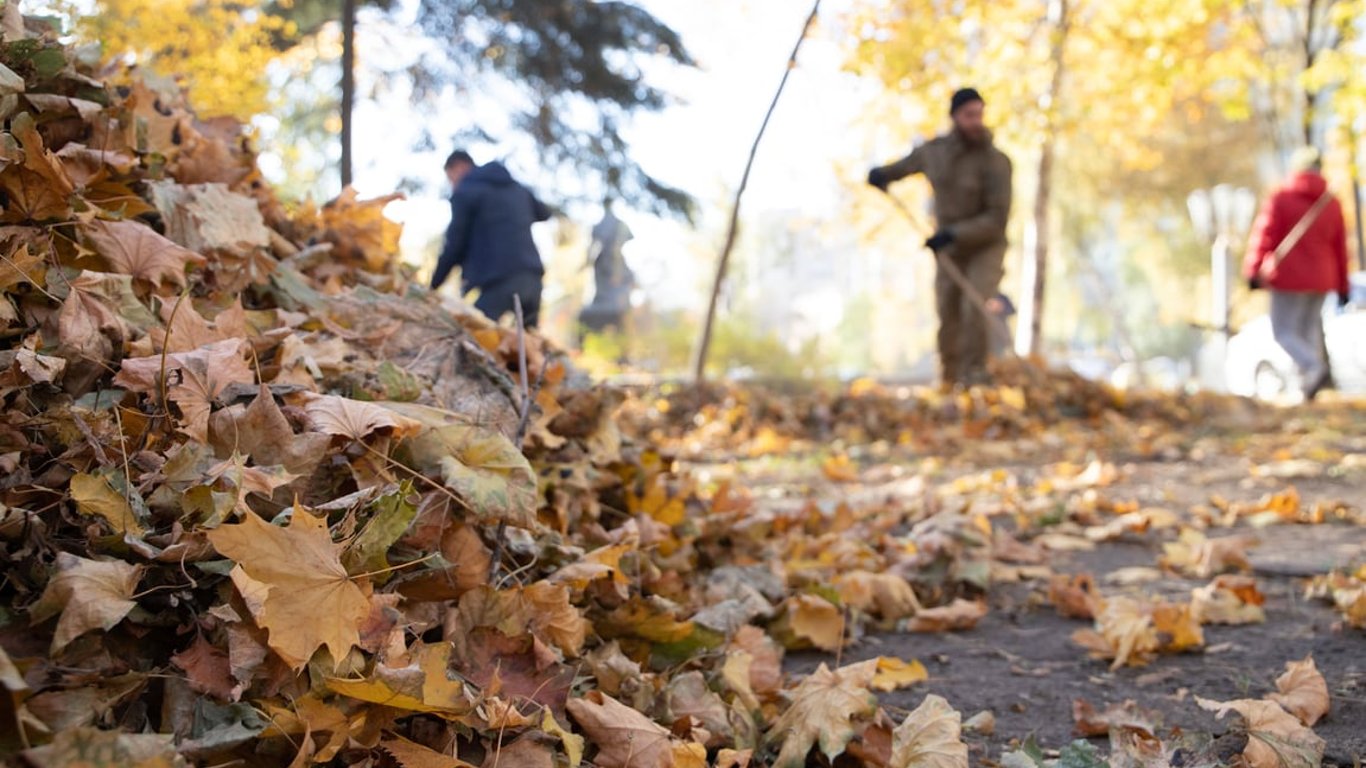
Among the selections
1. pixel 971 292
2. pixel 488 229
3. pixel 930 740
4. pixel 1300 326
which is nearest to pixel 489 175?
pixel 488 229

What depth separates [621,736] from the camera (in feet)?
4.91

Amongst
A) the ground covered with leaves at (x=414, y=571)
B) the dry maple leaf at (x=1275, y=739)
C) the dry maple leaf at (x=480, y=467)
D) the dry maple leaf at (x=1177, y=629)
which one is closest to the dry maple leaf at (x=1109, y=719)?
the ground covered with leaves at (x=414, y=571)

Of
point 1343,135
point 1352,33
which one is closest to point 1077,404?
point 1352,33

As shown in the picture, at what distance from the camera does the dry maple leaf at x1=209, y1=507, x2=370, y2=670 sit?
48.4 inches

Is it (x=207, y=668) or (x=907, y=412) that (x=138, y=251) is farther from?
(x=907, y=412)

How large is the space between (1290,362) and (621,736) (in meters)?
13.3

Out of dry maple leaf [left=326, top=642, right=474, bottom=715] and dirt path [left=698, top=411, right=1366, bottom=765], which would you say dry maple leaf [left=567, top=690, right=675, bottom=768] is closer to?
dry maple leaf [left=326, top=642, right=474, bottom=715]

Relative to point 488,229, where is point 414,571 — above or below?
below

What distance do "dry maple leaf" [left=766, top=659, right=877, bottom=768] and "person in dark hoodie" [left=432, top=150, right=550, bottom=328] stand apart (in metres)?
4.56

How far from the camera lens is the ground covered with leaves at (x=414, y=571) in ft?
4.12

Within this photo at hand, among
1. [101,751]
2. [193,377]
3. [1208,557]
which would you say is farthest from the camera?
[1208,557]

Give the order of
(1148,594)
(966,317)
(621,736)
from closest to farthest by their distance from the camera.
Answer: (621,736)
(1148,594)
(966,317)

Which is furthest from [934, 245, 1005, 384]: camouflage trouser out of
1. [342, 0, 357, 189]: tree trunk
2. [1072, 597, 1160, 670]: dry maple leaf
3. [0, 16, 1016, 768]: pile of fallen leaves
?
[0, 16, 1016, 768]: pile of fallen leaves

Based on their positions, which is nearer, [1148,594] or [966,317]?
[1148,594]
